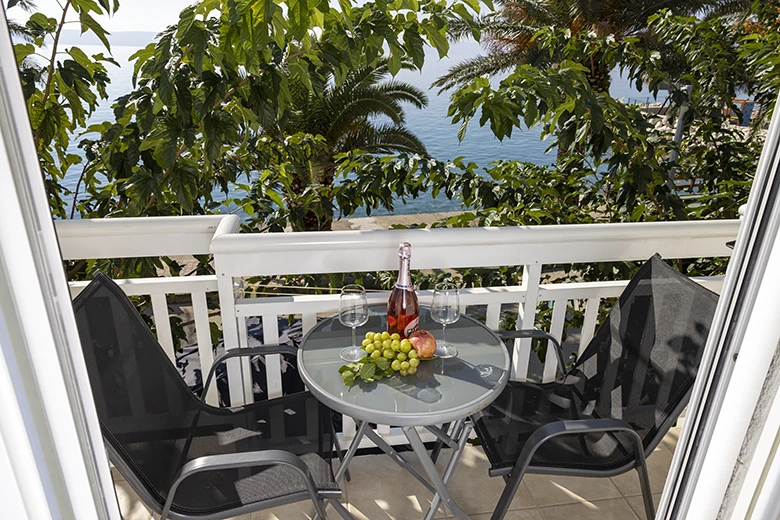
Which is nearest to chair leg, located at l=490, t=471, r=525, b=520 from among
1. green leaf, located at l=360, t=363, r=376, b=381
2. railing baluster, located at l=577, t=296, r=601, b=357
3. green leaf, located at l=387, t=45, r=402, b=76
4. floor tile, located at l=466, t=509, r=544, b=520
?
floor tile, located at l=466, t=509, r=544, b=520

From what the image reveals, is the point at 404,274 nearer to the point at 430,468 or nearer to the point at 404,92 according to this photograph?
the point at 430,468

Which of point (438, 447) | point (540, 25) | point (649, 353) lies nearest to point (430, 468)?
point (438, 447)

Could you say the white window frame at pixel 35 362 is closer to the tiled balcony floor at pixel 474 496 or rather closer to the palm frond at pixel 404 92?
the tiled balcony floor at pixel 474 496

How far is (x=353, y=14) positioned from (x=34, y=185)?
1488 mm

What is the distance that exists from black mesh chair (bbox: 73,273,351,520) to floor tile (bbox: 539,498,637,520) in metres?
0.80

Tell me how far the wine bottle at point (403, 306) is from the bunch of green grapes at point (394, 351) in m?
0.04

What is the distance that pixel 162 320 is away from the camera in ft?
7.00

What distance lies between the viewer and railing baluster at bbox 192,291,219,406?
211 cm

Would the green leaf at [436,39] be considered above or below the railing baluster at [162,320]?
above

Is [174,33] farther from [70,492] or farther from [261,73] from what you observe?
[70,492]

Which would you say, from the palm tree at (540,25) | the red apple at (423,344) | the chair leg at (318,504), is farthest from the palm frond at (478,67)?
the chair leg at (318,504)

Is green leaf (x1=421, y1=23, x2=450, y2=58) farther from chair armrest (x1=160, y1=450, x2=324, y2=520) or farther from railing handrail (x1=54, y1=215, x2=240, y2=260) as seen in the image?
chair armrest (x1=160, y1=450, x2=324, y2=520)

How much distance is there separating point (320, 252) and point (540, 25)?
835 centimetres

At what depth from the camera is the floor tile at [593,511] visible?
208 cm
